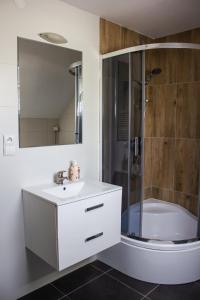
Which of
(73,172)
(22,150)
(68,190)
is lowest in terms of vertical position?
(68,190)

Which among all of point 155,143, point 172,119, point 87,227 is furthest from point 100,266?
point 172,119

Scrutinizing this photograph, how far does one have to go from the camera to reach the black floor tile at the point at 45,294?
195cm

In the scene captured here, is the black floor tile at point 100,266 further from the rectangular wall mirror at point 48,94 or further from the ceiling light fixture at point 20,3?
the ceiling light fixture at point 20,3

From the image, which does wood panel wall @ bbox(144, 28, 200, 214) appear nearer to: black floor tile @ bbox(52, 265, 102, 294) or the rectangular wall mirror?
the rectangular wall mirror

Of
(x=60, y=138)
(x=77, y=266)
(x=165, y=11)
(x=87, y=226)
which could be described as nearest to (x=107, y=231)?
(x=87, y=226)

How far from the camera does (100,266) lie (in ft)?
7.70

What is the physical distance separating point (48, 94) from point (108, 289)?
1.64 meters

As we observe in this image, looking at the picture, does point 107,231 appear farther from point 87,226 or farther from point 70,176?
point 70,176

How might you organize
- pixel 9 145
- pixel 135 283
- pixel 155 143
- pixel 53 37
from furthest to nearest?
pixel 155 143, pixel 135 283, pixel 53 37, pixel 9 145

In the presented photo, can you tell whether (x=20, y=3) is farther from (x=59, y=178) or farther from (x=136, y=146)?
(x=136, y=146)

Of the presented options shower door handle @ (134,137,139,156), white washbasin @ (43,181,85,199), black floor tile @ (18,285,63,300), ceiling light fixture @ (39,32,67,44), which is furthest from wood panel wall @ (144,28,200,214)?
black floor tile @ (18,285,63,300)

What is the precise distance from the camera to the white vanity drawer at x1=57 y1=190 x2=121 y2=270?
1.61 meters

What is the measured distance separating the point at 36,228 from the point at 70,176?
50cm

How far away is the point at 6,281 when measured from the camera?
1846 mm
